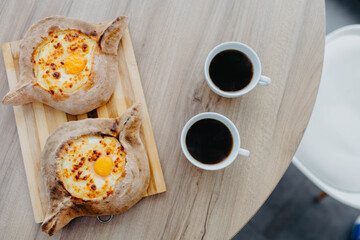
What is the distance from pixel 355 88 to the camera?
1356mm

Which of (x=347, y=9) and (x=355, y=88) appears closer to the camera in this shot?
(x=355, y=88)

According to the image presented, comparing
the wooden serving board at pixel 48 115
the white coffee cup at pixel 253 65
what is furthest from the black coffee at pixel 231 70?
the wooden serving board at pixel 48 115

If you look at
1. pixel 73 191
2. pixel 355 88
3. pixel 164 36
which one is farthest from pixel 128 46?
pixel 355 88

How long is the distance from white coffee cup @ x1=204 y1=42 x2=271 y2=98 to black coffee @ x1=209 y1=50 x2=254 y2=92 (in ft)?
0.04

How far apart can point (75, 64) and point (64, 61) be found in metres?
0.05

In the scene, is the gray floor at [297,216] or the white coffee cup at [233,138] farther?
the gray floor at [297,216]

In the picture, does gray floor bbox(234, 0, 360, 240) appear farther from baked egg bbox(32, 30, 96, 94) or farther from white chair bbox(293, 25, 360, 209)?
baked egg bbox(32, 30, 96, 94)

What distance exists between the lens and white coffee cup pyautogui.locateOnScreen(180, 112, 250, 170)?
100 cm

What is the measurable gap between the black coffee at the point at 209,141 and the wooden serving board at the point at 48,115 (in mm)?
154

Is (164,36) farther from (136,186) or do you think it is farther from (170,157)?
(136,186)

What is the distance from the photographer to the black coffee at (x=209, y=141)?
1.03m

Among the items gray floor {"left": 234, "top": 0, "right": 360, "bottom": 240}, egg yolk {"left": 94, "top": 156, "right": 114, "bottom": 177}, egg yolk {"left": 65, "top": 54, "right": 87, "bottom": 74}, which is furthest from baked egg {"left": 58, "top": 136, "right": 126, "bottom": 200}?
gray floor {"left": 234, "top": 0, "right": 360, "bottom": 240}

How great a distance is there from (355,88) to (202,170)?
836 mm

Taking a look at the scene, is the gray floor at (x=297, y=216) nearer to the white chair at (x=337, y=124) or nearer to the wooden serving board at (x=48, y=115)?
the white chair at (x=337, y=124)
